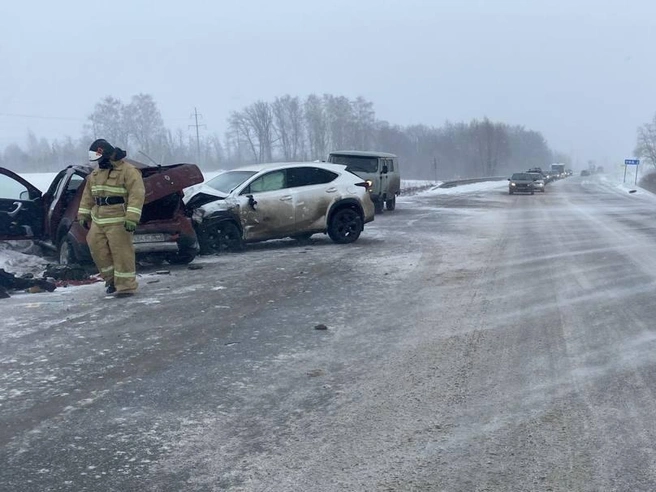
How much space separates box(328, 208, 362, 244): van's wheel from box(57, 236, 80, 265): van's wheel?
504 cm

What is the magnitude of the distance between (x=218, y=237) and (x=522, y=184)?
113 ft

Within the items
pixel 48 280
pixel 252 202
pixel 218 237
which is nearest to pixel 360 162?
pixel 252 202

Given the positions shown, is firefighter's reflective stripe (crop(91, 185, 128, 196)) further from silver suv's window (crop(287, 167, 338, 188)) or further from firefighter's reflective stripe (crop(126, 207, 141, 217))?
silver suv's window (crop(287, 167, 338, 188))

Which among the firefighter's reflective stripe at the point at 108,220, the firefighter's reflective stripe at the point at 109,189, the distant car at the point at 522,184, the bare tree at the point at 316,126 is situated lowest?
the distant car at the point at 522,184

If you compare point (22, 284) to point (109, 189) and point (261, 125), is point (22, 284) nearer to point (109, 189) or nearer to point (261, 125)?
point (109, 189)

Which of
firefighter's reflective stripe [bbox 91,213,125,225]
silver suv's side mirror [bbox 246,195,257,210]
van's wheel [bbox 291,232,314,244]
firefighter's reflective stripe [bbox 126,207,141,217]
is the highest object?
firefighter's reflective stripe [bbox 126,207,141,217]

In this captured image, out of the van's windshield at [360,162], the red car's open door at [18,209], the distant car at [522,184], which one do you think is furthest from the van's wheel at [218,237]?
the distant car at [522,184]

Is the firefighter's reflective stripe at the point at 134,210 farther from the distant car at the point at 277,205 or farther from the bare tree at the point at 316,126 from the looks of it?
the bare tree at the point at 316,126

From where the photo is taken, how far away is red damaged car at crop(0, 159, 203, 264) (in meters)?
9.87

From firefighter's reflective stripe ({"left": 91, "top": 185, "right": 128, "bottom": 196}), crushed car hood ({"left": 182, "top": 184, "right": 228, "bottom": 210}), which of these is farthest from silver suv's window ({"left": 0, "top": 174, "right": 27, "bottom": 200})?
firefighter's reflective stripe ({"left": 91, "top": 185, "right": 128, "bottom": 196})

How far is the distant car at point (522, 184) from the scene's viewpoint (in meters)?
42.8

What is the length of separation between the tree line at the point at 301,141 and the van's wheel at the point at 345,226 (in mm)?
34706

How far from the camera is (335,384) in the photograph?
5.01 metres

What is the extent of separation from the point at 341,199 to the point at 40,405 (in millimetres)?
9087
